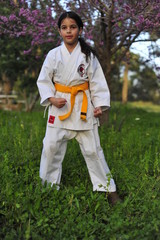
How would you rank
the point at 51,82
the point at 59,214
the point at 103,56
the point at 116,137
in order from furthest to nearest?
the point at 103,56
the point at 116,137
the point at 51,82
the point at 59,214

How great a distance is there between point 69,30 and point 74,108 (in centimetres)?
77

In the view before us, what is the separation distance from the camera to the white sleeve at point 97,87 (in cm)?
310

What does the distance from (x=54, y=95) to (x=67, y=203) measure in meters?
1.08

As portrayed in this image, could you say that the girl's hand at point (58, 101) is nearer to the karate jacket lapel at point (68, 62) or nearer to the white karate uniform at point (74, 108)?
the white karate uniform at point (74, 108)

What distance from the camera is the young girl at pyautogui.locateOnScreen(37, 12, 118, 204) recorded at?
3.03m

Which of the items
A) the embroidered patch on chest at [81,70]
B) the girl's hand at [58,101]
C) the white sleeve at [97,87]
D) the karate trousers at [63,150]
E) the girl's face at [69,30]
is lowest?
the karate trousers at [63,150]

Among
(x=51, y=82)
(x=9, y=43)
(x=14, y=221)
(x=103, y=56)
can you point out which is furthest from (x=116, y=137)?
(x=9, y=43)

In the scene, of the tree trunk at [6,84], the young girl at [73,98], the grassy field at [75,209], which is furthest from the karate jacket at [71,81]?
the tree trunk at [6,84]

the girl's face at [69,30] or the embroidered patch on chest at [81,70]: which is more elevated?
the girl's face at [69,30]

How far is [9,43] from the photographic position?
28.9ft

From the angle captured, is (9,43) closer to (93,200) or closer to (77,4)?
(77,4)

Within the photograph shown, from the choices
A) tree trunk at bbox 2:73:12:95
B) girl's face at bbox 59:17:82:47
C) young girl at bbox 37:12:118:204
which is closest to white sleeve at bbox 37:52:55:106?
young girl at bbox 37:12:118:204

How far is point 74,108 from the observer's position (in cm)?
308

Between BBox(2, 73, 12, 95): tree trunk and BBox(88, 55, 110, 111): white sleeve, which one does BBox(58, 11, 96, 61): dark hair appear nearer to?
BBox(88, 55, 110, 111): white sleeve
